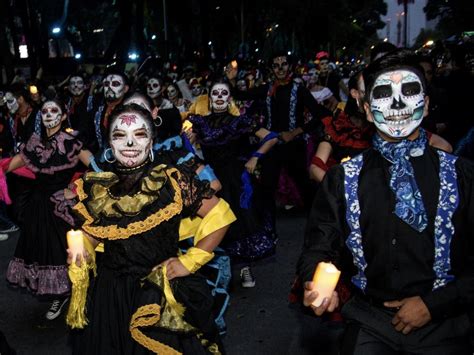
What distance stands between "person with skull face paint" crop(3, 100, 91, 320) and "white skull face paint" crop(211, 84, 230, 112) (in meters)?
1.49

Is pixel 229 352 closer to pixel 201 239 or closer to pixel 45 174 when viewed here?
pixel 201 239

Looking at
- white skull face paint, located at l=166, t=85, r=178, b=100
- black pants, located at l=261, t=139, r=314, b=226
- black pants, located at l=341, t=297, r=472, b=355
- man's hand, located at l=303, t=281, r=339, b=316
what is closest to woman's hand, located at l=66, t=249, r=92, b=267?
man's hand, located at l=303, t=281, r=339, b=316

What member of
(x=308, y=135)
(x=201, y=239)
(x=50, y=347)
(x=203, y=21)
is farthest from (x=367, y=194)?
(x=203, y=21)

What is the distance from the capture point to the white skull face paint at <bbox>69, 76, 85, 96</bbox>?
11.6 metres

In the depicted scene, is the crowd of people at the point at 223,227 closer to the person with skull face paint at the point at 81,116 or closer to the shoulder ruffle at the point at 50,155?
the shoulder ruffle at the point at 50,155

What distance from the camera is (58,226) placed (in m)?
6.26

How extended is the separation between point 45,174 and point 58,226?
0.51 m

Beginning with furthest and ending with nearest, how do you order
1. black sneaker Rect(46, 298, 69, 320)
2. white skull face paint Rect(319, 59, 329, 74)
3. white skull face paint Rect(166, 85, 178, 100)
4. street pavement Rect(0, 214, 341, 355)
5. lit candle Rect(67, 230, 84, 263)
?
white skull face paint Rect(319, 59, 329, 74) → white skull face paint Rect(166, 85, 178, 100) → black sneaker Rect(46, 298, 69, 320) → street pavement Rect(0, 214, 341, 355) → lit candle Rect(67, 230, 84, 263)

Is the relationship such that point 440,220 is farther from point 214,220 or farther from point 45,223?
point 45,223

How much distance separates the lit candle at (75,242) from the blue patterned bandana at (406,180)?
169cm

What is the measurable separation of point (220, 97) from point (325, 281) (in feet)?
14.7

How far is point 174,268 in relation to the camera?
3756 millimetres

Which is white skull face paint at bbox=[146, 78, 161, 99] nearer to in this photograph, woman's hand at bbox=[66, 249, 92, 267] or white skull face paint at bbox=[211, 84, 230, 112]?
white skull face paint at bbox=[211, 84, 230, 112]

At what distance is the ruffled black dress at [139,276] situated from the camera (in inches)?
147
